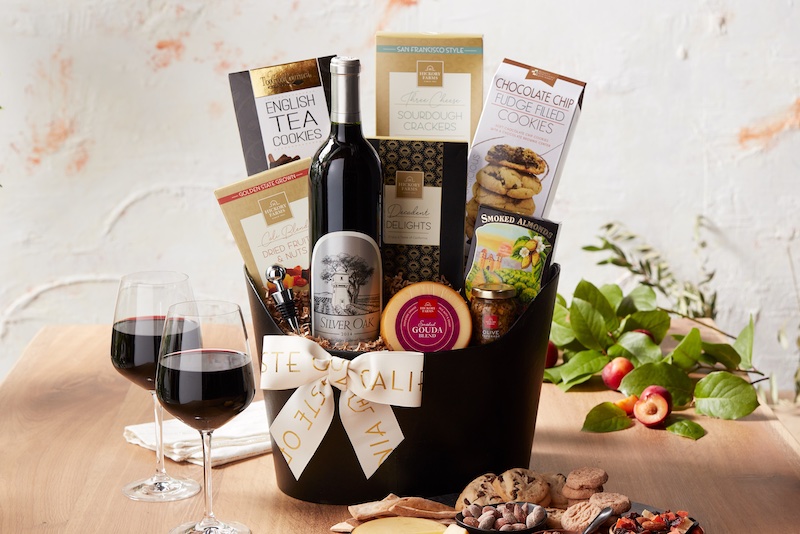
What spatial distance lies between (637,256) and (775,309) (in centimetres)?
45

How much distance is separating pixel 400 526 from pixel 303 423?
6.6 inches

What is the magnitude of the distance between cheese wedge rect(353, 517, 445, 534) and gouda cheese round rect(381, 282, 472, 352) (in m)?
0.19

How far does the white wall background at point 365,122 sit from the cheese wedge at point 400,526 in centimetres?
179

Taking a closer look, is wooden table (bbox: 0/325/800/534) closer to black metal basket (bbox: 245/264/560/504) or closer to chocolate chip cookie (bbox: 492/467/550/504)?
black metal basket (bbox: 245/264/560/504)

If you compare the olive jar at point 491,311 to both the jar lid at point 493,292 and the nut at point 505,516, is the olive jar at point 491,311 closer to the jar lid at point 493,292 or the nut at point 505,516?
the jar lid at point 493,292

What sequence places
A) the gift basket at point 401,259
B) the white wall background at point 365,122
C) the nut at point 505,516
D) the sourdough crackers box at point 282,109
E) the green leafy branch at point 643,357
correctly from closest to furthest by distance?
1. the nut at point 505,516
2. the gift basket at point 401,259
3. the sourdough crackers box at point 282,109
4. the green leafy branch at point 643,357
5. the white wall background at point 365,122

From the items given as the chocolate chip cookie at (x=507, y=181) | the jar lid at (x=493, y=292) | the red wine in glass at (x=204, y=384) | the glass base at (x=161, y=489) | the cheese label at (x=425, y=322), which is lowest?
the glass base at (x=161, y=489)

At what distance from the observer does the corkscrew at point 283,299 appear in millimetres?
1034

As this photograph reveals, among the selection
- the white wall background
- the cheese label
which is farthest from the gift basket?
the white wall background

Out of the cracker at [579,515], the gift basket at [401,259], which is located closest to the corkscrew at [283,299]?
the gift basket at [401,259]

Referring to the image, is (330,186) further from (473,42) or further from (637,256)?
(637,256)

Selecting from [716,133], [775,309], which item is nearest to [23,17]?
[716,133]

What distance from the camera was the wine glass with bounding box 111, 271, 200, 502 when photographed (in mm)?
1059

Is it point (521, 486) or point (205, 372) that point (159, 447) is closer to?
point (205, 372)
